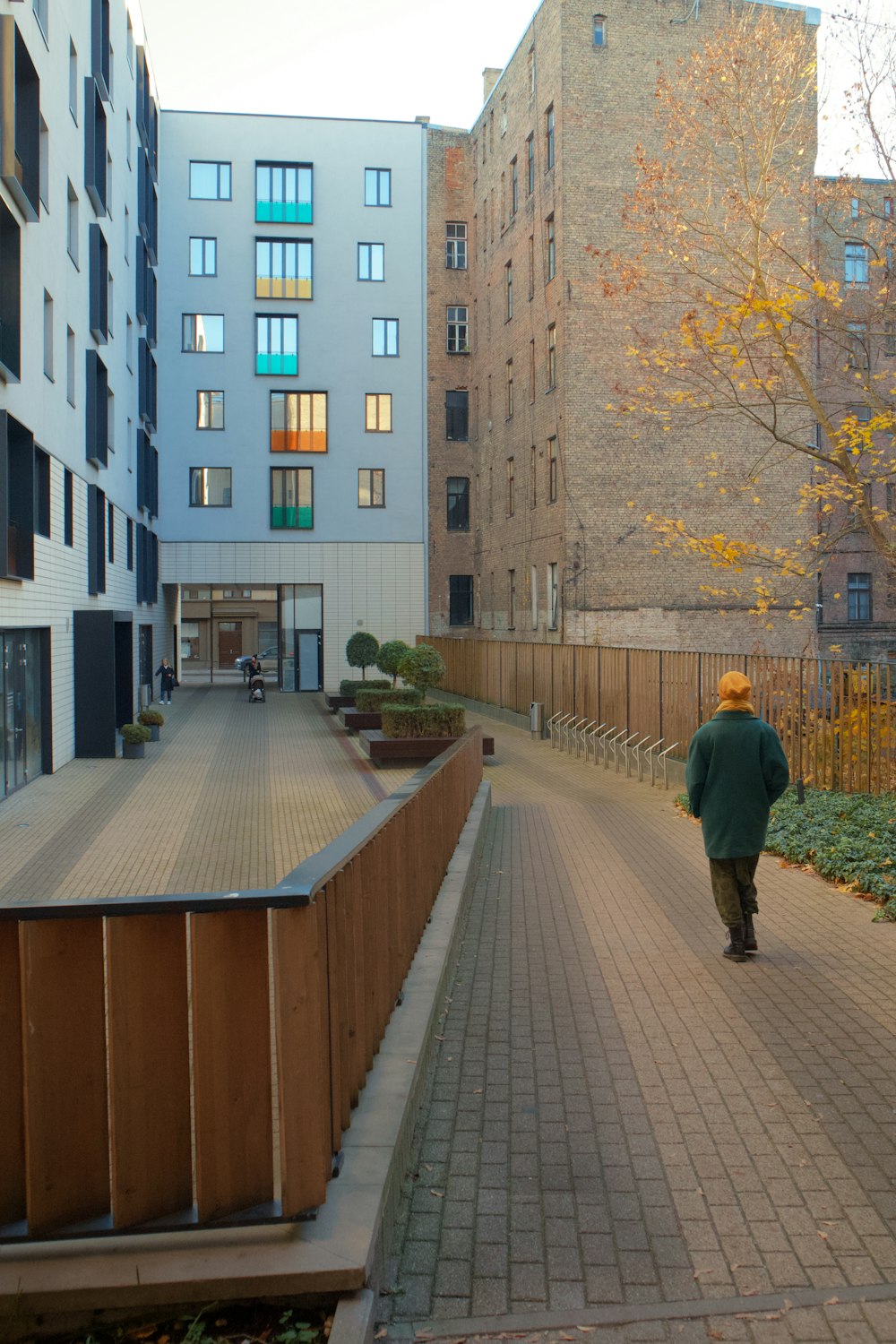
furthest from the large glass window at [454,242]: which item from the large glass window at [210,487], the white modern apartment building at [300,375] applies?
the large glass window at [210,487]

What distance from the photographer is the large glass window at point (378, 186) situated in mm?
46656

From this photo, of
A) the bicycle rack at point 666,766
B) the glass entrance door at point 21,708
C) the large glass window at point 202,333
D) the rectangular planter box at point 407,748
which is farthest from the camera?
the large glass window at point 202,333

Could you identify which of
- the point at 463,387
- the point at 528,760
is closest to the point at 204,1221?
the point at 528,760

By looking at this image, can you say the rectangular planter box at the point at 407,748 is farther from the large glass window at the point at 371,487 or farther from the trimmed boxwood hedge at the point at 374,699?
the large glass window at the point at 371,487

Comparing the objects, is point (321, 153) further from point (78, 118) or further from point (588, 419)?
point (78, 118)

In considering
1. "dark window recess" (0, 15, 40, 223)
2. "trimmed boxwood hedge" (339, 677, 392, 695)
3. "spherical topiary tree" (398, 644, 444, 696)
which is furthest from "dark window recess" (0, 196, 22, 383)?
"trimmed boxwood hedge" (339, 677, 392, 695)

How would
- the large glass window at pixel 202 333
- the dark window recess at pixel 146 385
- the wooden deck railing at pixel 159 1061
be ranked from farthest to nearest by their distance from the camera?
the large glass window at pixel 202 333 < the dark window recess at pixel 146 385 < the wooden deck railing at pixel 159 1061

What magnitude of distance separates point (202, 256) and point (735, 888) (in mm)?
42857

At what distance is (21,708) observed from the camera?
1984cm

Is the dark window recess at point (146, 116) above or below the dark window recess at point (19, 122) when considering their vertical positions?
above

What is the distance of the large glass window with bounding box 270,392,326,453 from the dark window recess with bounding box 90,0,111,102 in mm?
17308

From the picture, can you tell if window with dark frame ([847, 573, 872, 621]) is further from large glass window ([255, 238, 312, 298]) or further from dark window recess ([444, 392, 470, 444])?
large glass window ([255, 238, 312, 298])

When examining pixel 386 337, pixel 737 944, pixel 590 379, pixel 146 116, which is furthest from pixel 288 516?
pixel 737 944

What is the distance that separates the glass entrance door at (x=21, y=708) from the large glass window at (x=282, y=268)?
2850cm
